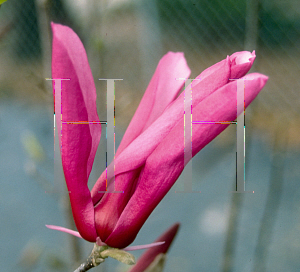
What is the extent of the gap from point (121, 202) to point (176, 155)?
52 mm

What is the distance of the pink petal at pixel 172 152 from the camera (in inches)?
5.4

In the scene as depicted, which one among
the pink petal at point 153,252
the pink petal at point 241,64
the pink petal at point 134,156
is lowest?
the pink petal at point 153,252

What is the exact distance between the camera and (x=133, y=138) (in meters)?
0.18

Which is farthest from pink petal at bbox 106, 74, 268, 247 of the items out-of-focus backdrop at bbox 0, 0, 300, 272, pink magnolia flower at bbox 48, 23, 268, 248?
out-of-focus backdrop at bbox 0, 0, 300, 272

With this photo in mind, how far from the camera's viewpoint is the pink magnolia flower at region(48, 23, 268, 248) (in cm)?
14

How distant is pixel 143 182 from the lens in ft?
0.52

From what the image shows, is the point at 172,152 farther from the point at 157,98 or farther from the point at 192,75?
the point at 192,75

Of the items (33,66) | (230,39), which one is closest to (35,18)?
(33,66)

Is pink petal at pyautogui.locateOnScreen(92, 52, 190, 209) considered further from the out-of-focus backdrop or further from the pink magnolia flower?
the out-of-focus backdrop

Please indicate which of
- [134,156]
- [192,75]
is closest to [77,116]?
[134,156]

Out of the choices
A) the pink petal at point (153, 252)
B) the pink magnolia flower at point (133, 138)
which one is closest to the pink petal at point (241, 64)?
the pink magnolia flower at point (133, 138)

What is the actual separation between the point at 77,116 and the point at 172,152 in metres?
0.05

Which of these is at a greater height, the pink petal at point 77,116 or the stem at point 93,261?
the pink petal at point 77,116

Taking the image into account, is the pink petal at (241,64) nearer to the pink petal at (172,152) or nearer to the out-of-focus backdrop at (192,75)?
the pink petal at (172,152)
